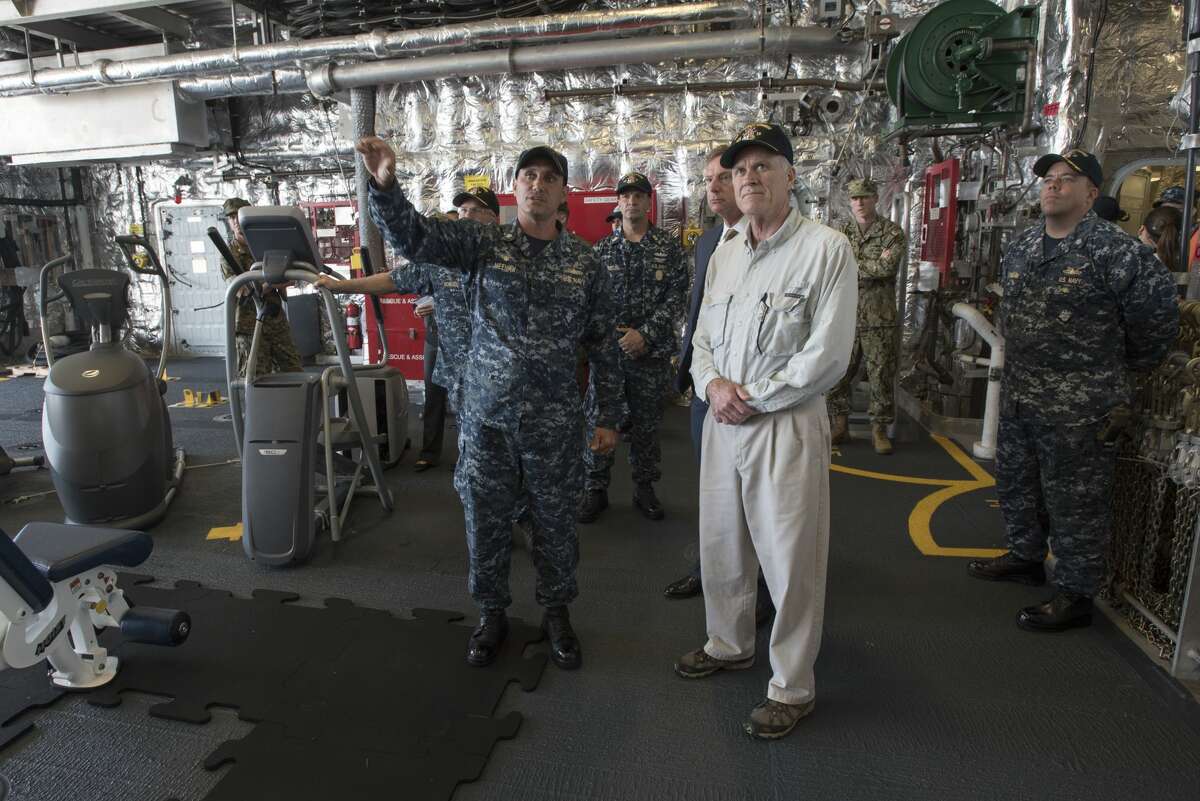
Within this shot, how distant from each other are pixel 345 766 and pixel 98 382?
2.59 m

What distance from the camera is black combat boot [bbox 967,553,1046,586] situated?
2.94 m

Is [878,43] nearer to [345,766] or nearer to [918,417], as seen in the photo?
[918,417]

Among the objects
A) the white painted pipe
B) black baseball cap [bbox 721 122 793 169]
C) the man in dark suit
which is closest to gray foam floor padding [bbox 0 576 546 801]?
the man in dark suit

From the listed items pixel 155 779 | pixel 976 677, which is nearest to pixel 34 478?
pixel 155 779

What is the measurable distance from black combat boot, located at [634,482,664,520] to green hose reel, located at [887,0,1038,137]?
3456mm

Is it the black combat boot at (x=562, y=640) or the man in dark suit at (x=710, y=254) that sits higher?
the man in dark suit at (x=710, y=254)

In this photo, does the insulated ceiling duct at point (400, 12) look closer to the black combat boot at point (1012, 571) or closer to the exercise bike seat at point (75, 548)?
the exercise bike seat at point (75, 548)

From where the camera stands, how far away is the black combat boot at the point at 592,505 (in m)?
3.70

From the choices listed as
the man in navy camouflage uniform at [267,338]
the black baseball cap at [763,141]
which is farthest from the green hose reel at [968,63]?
the man in navy camouflage uniform at [267,338]

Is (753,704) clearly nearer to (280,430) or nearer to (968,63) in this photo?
(280,430)

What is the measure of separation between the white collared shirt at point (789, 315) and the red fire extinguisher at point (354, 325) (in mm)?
6795

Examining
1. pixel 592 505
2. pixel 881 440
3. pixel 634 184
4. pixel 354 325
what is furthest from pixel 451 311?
pixel 354 325

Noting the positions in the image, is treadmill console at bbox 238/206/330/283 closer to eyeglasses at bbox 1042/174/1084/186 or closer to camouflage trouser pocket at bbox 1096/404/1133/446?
eyeglasses at bbox 1042/174/1084/186

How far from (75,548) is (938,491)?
4.16m
